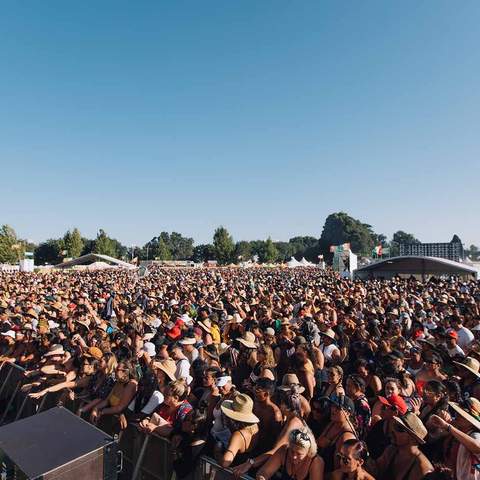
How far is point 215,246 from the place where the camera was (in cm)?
9494

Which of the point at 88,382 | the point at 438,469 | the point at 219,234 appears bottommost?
the point at 88,382

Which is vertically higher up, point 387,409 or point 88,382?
point 387,409

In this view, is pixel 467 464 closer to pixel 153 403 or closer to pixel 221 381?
pixel 221 381

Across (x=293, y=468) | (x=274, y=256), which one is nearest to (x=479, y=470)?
(x=293, y=468)

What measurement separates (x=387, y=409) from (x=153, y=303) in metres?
12.3

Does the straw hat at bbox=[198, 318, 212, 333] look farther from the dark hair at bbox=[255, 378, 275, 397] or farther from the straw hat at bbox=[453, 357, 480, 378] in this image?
the straw hat at bbox=[453, 357, 480, 378]

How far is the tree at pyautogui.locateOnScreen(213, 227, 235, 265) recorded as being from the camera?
94.7 meters

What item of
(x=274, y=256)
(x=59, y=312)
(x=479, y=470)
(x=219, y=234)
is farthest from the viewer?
(x=274, y=256)

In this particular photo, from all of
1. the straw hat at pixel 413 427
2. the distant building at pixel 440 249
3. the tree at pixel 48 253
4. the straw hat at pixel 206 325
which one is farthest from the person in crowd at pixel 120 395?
the tree at pixel 48 253

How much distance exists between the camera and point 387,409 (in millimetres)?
4004

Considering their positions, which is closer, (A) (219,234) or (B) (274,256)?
(A) (219,234)

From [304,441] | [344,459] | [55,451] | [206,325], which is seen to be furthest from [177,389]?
[206,325]

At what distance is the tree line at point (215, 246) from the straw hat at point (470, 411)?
2615 inches

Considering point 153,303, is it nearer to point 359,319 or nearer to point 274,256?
point 359,319
